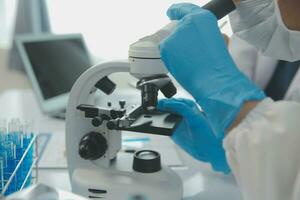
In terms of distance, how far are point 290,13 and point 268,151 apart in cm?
44

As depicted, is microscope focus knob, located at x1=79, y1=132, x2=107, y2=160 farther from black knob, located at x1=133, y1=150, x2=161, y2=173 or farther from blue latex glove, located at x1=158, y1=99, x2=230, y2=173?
blue latex glove, located at x1=158, y1=99, x2=230, y2=173

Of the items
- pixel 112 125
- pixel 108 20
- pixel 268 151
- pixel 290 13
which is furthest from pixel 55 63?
pixel 268 151

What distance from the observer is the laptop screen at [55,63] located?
1.62m

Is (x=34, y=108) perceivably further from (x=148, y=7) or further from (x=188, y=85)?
(x=188, y=85)

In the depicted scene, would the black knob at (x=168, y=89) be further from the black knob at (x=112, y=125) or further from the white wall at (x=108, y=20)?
the white wall at (x=108, y=20)

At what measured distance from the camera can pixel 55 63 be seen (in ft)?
5.60

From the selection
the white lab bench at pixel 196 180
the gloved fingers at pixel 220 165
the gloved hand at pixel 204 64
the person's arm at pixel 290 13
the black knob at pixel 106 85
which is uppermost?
the person's arm at pixel 290 13

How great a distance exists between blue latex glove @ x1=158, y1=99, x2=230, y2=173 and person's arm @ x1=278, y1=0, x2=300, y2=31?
1.05ft

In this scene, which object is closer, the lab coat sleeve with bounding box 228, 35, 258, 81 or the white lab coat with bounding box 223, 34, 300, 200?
the white lab coat with bounding box 223, 34, 300, 200

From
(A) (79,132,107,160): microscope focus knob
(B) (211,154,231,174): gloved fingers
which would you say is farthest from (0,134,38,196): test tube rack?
(B) (211,154,231,174): gloved fingers

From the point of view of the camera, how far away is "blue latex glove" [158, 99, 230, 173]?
110 centimetres

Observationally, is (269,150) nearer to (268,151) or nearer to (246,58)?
(268,151)

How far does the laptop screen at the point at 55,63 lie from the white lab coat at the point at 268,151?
3.54 ft

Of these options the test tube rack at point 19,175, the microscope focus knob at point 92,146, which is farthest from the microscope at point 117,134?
the test tube rack at point 19,175
